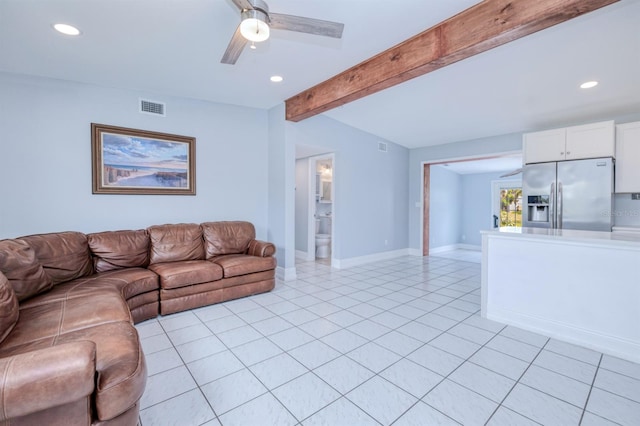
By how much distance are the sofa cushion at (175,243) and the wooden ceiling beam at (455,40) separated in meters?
2.48

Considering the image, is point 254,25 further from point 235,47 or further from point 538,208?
point 538,208

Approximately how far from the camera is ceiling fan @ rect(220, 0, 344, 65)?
1.79m

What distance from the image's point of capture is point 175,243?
3.57 m

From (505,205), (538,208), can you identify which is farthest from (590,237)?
(505,205)

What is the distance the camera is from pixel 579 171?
397 cm

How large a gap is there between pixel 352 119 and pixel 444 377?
4197mm

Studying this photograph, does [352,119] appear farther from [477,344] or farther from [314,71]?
[477,344]

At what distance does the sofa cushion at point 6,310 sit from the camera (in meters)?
1.49

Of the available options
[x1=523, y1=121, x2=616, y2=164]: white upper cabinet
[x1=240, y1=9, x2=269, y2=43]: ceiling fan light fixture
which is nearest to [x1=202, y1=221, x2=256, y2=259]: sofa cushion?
[x1=240, y1=9, x2=269, y2=43]: ceiling fan light fixture

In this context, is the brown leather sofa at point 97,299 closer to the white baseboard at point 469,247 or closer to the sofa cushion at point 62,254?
the sofa cushion at point 62,254

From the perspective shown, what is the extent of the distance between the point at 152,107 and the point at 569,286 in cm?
503

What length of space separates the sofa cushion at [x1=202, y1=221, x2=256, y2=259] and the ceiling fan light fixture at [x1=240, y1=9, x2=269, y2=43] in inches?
105

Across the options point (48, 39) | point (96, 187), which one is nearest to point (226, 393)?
point (96, 187)

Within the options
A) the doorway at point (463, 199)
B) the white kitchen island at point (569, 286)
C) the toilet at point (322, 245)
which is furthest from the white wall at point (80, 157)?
the doorway at point (463, 199)
